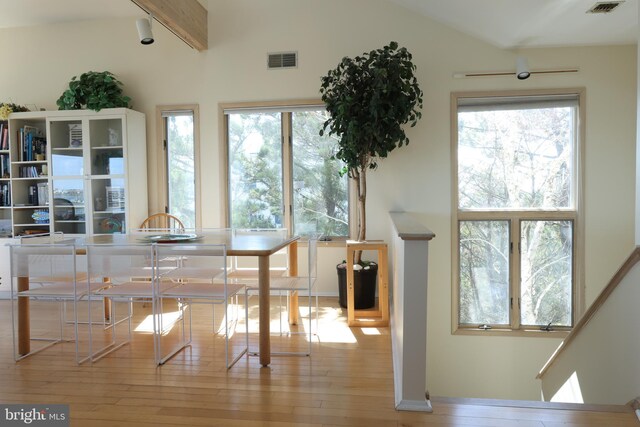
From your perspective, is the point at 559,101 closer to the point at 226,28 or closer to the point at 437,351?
the point at 437,351

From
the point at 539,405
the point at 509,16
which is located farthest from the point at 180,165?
the point at 539,405

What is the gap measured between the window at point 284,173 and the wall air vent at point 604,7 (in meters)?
2.40

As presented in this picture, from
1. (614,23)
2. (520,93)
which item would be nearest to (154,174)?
(520,93)

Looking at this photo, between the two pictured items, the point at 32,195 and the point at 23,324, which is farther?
the point at 32,195

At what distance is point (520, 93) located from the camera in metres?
3.95

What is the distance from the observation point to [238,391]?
7.15ft

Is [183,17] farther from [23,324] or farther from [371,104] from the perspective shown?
[23,324]

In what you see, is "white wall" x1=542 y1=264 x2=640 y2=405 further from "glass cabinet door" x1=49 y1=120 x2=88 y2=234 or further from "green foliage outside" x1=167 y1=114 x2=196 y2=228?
"glass cabinet door" x1=49 y1=120 x2=88 y2=234

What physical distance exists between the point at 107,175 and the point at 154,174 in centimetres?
46

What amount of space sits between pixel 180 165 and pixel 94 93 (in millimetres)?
1070

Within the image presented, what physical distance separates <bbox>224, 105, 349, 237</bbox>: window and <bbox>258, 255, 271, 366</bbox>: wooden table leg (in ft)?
6.33

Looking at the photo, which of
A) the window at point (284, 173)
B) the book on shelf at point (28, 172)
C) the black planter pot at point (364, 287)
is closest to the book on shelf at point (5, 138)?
the book on shelf at point (28, 172)

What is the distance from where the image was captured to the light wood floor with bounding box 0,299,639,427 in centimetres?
191

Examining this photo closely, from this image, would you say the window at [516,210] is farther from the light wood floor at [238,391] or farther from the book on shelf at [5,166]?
the book on shelf at [5,166]
